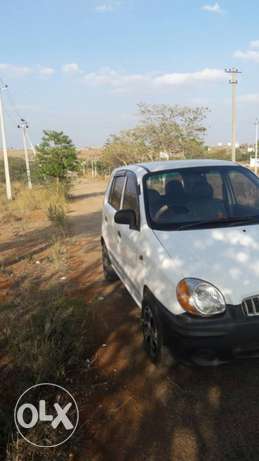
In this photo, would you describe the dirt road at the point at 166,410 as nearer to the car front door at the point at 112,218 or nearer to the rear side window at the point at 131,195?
the car front door at the point at 112,218

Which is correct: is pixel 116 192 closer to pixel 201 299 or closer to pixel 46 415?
pixel 201 299

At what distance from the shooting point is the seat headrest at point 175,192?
392cm

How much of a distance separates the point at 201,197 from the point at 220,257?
1.12 metres

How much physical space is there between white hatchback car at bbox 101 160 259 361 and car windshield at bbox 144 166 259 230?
0.01 metres

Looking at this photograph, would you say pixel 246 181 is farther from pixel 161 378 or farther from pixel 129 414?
pixel 129 414

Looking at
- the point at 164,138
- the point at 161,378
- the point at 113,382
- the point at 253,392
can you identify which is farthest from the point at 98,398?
the point at 164,138

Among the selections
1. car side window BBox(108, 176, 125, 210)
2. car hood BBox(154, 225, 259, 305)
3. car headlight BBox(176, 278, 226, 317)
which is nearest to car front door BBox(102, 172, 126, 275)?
car side window BBox(108, 176, 125, 210)

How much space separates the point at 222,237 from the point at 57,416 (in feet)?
6.54

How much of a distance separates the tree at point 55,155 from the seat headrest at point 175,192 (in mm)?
20798

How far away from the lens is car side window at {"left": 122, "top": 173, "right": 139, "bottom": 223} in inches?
163

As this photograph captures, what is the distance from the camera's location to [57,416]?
8.94 feet

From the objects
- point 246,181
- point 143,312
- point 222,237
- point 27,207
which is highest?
point 246,181

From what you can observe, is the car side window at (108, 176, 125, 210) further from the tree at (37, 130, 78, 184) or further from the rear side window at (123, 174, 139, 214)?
the tree at (37, 130, 78, 184)

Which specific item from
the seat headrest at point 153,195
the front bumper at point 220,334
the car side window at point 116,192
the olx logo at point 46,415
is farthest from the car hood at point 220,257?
the car side window at point 116,192
